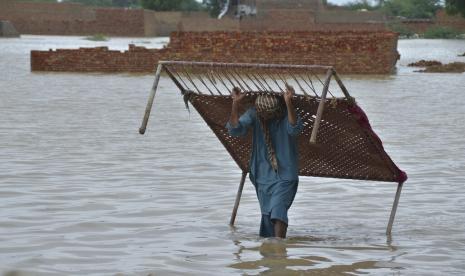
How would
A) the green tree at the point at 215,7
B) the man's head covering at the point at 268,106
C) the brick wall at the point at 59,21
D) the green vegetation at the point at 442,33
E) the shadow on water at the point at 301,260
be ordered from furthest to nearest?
the green tree at the point at 215,7 → the brick wall at the point at 59,21 → the green vegetation at the point at 442,33 → the man's head covering at the point at 268,106 → the shadow on water at the point at 301,260

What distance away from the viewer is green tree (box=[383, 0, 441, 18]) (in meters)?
93.7

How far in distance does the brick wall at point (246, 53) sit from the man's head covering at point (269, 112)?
62.6ft

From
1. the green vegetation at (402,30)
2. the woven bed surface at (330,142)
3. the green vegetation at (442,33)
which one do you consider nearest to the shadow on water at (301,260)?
the woven bed surface at (330,142)

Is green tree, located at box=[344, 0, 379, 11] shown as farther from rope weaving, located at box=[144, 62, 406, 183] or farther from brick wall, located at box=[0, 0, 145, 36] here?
rope weaving, located at box=[144, 62, 406, 183]

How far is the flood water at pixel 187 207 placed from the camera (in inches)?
238

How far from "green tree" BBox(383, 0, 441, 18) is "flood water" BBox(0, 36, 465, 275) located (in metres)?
80.4

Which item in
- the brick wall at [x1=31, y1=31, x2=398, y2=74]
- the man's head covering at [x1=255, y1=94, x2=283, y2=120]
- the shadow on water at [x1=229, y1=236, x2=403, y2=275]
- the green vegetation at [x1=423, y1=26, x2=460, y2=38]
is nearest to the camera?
the shadow on water at [x1=229, y1=236, x2=403, y2=275]

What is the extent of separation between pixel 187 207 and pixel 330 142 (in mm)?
1760

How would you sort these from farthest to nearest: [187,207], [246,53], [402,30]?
[402,30], [246,53], [187,207]

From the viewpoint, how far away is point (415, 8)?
95062 mm

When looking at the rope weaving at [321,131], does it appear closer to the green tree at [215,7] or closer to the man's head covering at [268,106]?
the man's head covering at [268,106]

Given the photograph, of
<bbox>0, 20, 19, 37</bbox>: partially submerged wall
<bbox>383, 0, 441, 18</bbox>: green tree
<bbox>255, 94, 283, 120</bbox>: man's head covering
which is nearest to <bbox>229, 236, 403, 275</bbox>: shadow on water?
<bbox>255, 94, 283, 120</bbox>: man's head covering

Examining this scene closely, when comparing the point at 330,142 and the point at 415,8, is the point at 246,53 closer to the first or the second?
the point at 330,142

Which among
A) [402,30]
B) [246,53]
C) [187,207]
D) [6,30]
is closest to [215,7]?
[402,30]
